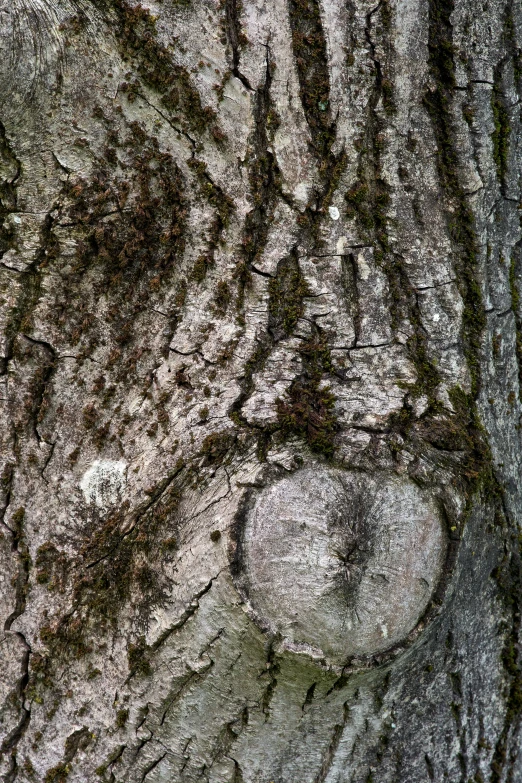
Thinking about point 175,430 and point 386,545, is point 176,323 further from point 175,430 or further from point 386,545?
point 386,545

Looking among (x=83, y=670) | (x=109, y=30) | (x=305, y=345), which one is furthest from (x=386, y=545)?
(x=109, y=30)

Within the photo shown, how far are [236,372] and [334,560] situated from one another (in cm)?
43

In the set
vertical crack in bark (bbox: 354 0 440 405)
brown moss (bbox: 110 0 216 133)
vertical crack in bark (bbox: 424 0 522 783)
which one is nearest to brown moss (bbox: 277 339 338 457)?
vertical crack in bark (bbox: 354 0 440 405)

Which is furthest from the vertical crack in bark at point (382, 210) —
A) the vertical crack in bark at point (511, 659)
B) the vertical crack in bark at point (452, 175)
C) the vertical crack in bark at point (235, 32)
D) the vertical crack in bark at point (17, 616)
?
the vertical crack in bark at point (17, 616)

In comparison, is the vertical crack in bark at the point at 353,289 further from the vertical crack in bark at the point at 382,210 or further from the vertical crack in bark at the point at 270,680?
the vertical crack in bark at the point at 270,680

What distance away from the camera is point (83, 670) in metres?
1.37

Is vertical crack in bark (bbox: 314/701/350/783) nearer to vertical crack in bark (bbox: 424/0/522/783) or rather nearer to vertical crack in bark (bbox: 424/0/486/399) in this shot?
vertical crack in bark (bbox: 424/0/522/783)

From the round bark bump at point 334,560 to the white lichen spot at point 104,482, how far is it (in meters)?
0.32

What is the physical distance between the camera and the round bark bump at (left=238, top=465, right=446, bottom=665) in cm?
121

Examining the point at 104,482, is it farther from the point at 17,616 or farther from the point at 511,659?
the point at 511,659

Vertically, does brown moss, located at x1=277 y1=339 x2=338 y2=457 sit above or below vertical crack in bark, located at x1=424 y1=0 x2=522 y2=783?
below

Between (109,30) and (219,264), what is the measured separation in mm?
523

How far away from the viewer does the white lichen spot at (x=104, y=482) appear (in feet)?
Result: 4.46

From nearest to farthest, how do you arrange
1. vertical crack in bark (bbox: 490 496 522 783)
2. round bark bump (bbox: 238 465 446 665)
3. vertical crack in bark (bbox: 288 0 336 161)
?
1. round bark bump (bbox: 238 465 446 665)
2. vertical crack in bark (bbox: 288 0 336 161)
3. vertical crack in bark (bbox: 490 496 522 783)
